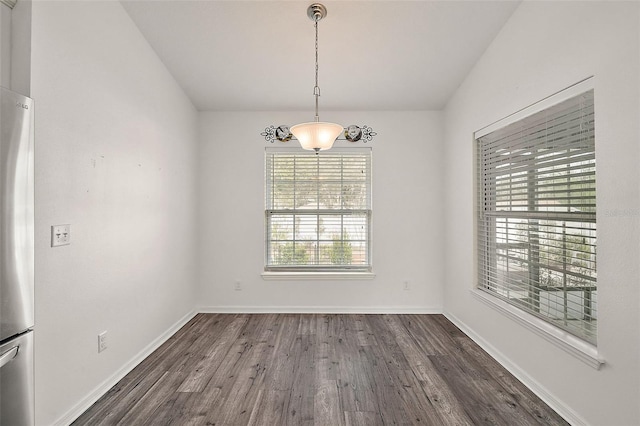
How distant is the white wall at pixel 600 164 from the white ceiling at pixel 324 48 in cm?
42

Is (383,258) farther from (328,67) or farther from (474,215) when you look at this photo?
(328,67)

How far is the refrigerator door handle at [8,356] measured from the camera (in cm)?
141

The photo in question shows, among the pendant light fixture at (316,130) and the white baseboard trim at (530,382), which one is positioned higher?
the pendant light fixture at (316,130)

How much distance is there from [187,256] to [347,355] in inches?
83.9

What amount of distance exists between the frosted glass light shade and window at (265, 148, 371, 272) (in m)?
1.71

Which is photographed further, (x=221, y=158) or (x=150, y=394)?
(x=221, y=158)

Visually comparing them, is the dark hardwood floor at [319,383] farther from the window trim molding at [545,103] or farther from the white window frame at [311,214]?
the window trim molding at [545,103]

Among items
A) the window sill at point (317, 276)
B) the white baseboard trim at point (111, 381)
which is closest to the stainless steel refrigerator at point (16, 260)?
the white baseboard trim at point (111, 381)

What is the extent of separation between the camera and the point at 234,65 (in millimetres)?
3127

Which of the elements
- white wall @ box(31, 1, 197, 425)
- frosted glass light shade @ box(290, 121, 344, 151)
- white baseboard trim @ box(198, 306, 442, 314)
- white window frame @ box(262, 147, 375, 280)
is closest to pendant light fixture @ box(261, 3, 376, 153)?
frosted glass light shade @ box(290, 121, 344, 151)

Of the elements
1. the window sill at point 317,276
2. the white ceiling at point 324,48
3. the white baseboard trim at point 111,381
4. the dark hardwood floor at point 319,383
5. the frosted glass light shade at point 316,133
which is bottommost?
the dark hardwood floor at point 319,383

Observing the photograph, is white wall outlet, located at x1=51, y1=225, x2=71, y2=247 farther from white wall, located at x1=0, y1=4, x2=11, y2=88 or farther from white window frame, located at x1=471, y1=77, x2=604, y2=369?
white window frame, located at x1=471, y1=77, x2=604, y2=369

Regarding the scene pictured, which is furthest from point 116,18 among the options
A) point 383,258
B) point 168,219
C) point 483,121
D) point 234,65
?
point 383,258

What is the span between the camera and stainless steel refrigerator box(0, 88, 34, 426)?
144 centimetres
